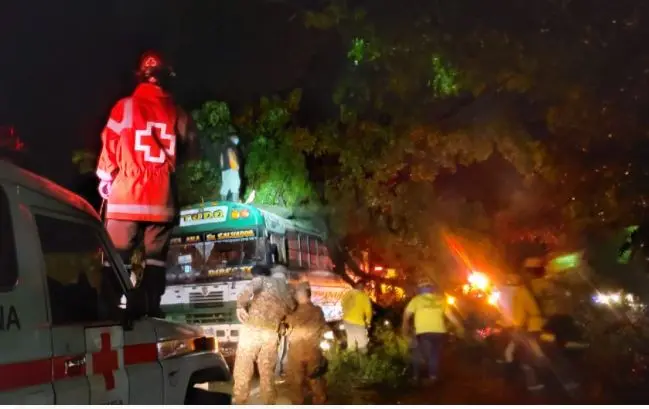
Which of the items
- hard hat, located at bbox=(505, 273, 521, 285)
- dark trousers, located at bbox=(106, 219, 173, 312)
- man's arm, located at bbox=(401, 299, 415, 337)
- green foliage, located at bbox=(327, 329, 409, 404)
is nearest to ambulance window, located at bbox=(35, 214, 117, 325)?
dark trousers, located at bbox=(106, 219, 173, 312)

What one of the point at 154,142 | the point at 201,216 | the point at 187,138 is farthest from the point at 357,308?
the point at 154,142

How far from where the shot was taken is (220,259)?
5312 millimetres

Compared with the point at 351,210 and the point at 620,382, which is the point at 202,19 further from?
the point at 620,382

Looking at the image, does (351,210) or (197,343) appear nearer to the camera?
(197,343)

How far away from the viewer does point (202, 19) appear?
18.6 ft

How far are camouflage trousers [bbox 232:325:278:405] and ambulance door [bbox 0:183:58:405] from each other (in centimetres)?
225

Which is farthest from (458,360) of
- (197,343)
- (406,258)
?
(197,343)

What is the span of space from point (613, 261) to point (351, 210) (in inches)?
89.1

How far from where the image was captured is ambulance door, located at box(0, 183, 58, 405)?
2.99m

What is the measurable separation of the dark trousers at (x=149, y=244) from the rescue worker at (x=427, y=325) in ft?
6.64

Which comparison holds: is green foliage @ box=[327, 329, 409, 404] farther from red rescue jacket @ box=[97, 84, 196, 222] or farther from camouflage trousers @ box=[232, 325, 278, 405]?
red rescue jacket @ box=[97, 84, 196, 222]

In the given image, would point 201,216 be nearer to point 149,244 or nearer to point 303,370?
point 149,244

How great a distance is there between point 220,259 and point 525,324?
2725 millimetres

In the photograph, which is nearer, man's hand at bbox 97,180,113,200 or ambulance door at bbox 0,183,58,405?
ambulance door at bbox 0,183,58,405
